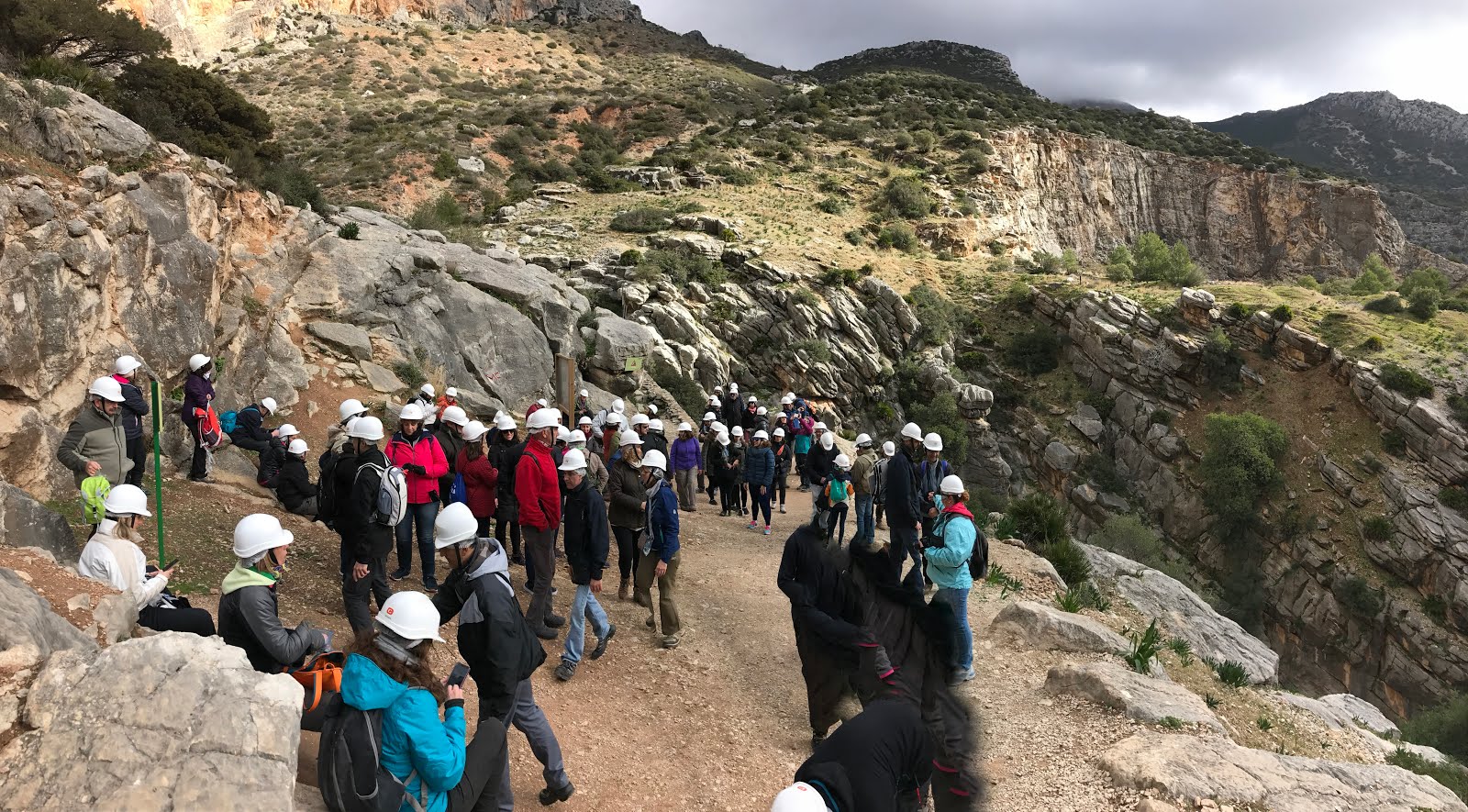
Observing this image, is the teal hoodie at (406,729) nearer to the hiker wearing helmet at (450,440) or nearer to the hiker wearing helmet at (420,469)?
the hiker wearing helmet at (420,469)

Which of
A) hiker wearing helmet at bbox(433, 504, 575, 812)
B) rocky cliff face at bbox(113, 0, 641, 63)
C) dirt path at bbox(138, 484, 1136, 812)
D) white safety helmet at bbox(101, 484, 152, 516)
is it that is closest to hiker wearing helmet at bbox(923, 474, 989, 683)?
dirt path at bbox(138, 484, 1136, 812)

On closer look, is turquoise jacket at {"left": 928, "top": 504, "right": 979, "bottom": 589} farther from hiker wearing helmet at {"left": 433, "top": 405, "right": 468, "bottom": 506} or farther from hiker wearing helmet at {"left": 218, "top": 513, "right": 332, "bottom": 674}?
hiker wearing helmet at {"left": 433, "top": 405, "right": 468, "bottom": 506}

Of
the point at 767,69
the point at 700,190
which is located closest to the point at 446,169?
the point at 700,190

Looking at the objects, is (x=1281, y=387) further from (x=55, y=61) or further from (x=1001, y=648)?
(x=55, y=61)

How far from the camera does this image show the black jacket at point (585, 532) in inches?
→ 255

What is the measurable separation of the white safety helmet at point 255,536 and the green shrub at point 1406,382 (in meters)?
30.5

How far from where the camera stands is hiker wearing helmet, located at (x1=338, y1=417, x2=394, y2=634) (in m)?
5.75

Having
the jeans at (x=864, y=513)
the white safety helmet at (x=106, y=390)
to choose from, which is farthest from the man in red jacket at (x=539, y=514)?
the jeans at (x=864, y=513)

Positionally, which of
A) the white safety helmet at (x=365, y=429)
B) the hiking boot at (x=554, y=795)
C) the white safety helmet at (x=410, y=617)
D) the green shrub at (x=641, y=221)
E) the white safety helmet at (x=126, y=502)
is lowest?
the hiking boot at (x=554, y=795)

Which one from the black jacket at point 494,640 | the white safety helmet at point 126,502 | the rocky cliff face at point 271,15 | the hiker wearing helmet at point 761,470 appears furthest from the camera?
the rocky cliff face at point 271,15

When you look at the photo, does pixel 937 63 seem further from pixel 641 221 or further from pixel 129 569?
pixel 129 569

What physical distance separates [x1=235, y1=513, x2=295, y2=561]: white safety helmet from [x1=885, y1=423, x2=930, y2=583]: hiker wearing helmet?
19.1 ft

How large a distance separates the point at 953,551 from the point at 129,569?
5.59 metres

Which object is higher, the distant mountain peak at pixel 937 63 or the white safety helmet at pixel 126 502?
the distant mountain peak at pixel 937 63
